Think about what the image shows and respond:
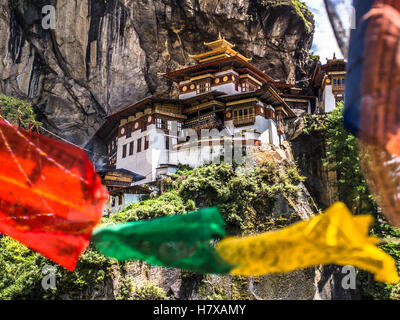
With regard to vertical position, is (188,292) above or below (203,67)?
below

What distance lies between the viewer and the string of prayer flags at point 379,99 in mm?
4156

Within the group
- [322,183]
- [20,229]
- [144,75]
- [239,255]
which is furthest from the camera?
[144,75]

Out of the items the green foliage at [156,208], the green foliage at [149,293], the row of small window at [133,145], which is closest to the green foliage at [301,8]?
the row of small window at [133,145]

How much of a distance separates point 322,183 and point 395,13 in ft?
93.8

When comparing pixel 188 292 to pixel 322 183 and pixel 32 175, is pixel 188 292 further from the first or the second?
pixel 322 183

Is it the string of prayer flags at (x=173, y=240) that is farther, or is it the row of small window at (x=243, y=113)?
the row of small window at (x=243, y=113)

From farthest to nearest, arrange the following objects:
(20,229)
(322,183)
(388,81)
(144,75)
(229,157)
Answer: (144,75) → (322,183) → (229,157) → (20,229) → (388,81)

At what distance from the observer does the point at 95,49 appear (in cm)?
3694

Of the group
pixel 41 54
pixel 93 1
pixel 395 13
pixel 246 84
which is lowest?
pixel 395 13

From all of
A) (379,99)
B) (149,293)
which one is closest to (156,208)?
(149,293)

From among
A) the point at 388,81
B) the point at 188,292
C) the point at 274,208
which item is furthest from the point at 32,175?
the point at 274,208

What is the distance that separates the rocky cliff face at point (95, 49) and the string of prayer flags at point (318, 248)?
3324 centimetres

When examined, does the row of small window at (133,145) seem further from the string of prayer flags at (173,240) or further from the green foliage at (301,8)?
the string of prayer flags at (173,240)

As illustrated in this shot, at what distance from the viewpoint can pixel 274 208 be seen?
22.6 m
